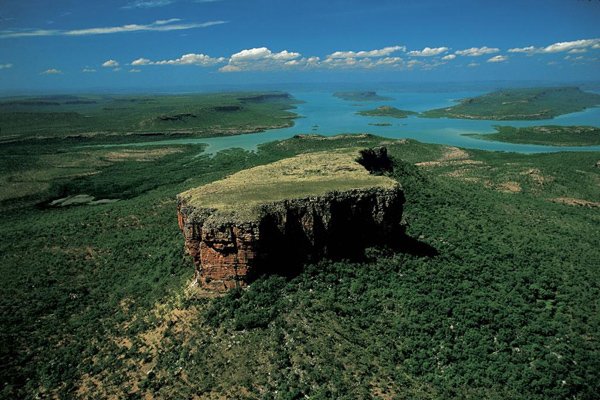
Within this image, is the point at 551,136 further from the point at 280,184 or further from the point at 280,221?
the point at 280,221

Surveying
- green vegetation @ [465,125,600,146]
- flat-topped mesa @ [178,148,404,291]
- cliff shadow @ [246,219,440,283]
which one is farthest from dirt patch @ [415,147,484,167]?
flat-topped mesa @ [178,148,404,291]

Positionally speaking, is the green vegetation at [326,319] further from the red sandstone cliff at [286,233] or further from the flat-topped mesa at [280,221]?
the flat-topped mesa at [280,221]

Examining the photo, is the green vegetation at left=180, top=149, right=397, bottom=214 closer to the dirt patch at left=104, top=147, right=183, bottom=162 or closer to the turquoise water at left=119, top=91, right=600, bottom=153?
the dirt patch at left=104, top=147, right=183, bottom=162

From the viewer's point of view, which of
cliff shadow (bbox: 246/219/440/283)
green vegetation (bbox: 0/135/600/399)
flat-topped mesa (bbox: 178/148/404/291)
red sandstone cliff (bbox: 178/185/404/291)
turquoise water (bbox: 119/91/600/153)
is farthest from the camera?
turquoise water (bbox: 119/91/600/153)

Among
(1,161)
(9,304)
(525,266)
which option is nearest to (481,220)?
(525,266)

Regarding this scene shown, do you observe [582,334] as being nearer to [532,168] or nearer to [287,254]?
[287,254]

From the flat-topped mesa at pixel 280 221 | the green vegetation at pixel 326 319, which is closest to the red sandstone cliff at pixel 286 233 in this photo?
the flat-topped mesa at pixel 280 221
